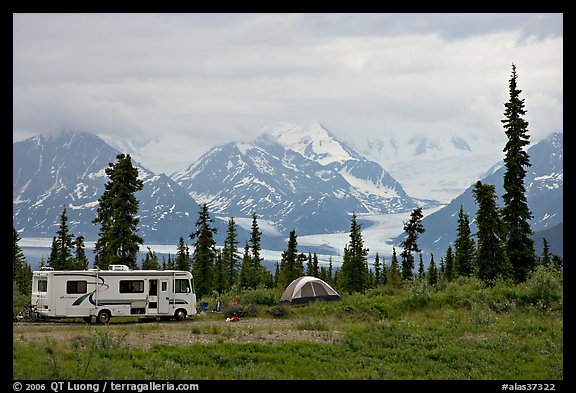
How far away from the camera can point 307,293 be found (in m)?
36.9

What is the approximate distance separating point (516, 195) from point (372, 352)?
27.8m

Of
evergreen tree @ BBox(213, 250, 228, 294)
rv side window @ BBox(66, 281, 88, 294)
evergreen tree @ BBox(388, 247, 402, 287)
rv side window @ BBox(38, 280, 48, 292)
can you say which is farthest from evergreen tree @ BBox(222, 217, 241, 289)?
rv side window @ BBox(66, 281, 88, 294)

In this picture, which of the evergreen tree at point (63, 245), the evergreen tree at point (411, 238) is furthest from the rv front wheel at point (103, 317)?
the evergreen tree at point (411, 238)

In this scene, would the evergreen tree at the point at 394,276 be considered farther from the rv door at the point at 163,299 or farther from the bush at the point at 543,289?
the rv door at the point at 163,299

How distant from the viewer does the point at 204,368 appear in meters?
17.8

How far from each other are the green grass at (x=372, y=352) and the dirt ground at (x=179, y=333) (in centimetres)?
29

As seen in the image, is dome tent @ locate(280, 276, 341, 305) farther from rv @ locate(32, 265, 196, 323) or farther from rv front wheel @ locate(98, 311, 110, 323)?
rv front wheel @ locate(98, 311, 110, 323)

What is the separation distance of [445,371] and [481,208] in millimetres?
33131

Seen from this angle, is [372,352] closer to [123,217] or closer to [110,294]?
[110,294]

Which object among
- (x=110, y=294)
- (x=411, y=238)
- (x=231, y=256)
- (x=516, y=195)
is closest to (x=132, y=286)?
(x=110, y=294)

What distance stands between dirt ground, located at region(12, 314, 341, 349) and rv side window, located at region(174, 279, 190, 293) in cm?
235
